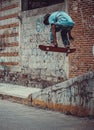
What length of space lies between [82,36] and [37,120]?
475 centimetres

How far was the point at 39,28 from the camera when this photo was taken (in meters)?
17.1

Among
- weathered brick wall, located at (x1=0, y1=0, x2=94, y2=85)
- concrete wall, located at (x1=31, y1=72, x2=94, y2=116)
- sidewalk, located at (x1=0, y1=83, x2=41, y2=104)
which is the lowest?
sidewalk, located at (x1=0, y1=83, x2=41, y2=104)

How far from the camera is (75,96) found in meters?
11.9

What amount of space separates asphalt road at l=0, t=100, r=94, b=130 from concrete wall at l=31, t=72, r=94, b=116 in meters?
0.27

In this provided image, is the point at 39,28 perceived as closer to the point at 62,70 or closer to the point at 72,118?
the point at 62,70

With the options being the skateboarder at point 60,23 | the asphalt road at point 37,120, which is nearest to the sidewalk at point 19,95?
the asphalt road at point 37,120

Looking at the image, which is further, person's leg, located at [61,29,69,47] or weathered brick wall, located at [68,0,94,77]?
weathered brick wall, located at [68,0,94,77]

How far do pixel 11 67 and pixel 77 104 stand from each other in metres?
8.18

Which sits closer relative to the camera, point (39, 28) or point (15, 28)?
point (39, 28)

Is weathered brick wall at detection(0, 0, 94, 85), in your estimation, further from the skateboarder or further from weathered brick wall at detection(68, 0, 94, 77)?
the skateboarder

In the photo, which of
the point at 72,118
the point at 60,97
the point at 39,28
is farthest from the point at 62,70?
the point at 72,118

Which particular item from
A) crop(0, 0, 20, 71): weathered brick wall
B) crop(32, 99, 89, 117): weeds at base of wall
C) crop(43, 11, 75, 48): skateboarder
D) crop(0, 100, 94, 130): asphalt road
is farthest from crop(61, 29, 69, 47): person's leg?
crop(0, 0, 20, 71): weathered brick wall

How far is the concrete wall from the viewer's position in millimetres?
11594

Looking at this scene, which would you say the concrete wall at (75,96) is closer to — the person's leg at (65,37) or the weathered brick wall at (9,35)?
the person's leg at (65,37)
